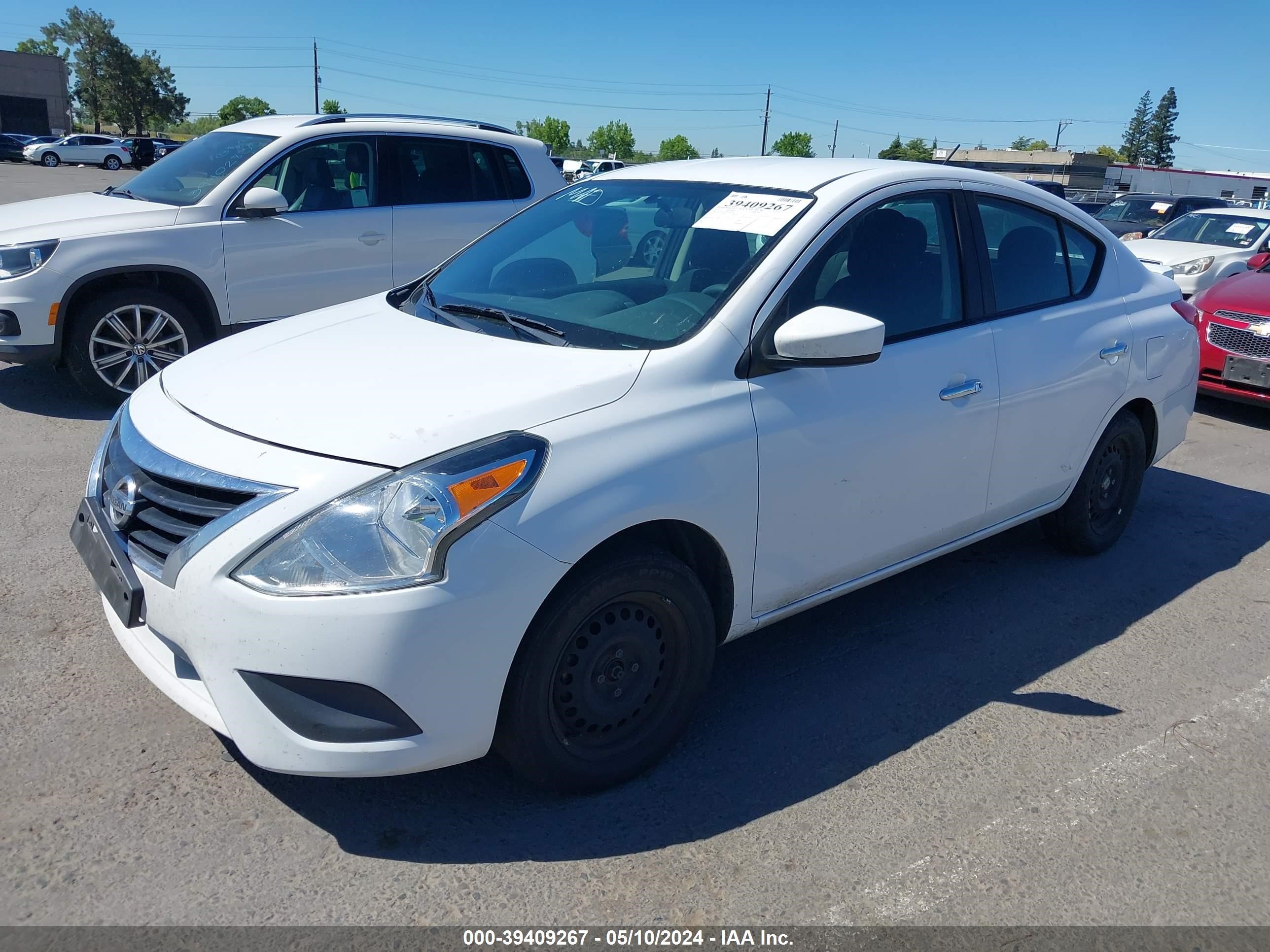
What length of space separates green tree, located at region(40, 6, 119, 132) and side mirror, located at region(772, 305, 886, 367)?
3874 inches

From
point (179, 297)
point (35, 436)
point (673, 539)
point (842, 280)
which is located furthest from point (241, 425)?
point (179, 297)

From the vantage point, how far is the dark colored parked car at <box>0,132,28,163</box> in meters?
52.2

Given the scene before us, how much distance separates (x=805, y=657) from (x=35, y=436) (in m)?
4.79

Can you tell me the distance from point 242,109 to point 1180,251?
10040 cm

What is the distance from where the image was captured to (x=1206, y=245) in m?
11.8

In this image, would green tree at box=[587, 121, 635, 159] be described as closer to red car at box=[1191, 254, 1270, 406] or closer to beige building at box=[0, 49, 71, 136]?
A: beige building at box=[0, 49, 71, 136]

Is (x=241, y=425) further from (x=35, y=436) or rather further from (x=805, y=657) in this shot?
(x=35, y=436)

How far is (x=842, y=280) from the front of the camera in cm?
340

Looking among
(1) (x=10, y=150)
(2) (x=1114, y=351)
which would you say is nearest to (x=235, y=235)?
(2) (x=1114, y=351)

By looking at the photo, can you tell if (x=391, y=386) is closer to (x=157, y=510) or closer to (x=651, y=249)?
(x=157, y=510)

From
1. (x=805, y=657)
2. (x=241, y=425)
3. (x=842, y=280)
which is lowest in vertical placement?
(x=805, y=657)

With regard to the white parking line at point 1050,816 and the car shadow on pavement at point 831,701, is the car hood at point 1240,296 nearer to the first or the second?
the car shadow on pavement at point 831,701

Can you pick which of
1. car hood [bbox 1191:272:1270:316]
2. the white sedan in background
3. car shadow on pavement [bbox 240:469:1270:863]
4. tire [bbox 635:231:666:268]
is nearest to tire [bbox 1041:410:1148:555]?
car shadow on pavement [bbox 240:469:1270:863]

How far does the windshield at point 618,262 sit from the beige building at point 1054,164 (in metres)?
49.5
